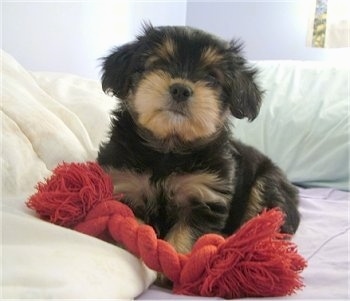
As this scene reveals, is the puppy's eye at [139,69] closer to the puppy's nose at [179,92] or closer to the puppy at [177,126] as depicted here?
the puppy at [177,126]

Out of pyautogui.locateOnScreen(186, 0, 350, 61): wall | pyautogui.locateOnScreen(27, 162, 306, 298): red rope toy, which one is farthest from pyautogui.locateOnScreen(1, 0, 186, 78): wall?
pyautogui.locateOnScreen(27, 162, 306, 298): red rope toy

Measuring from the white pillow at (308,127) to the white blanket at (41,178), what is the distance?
2.79 ft

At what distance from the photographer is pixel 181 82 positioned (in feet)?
4.37

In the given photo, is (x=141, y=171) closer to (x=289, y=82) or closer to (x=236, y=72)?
(x=236, y=72)

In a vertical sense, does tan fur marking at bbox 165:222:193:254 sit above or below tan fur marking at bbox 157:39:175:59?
below

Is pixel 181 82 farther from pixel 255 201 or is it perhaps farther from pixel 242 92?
pixel 255 201

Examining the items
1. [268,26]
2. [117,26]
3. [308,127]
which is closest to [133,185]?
[308,127]

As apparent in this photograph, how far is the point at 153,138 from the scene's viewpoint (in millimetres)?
1491

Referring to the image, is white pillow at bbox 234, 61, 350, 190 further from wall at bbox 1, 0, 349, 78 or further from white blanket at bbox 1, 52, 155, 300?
white blanket at bbox 1, 52, 155, 300

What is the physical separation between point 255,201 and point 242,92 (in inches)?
16.1

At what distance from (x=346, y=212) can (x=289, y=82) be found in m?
0.99

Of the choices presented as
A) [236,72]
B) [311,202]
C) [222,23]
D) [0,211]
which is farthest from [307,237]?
[222,23]

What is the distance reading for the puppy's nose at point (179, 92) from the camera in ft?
4.30

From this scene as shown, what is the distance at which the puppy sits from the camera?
135 centimetres
